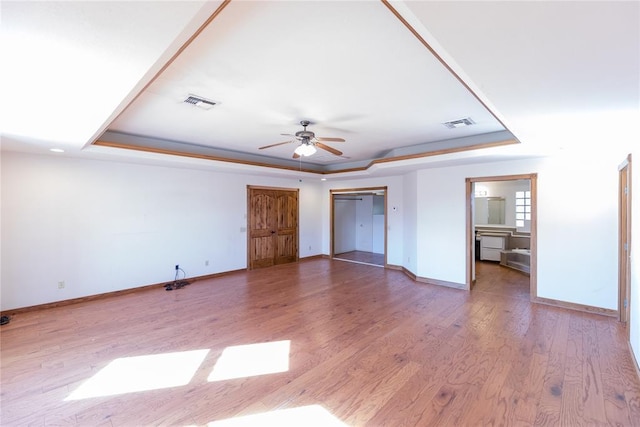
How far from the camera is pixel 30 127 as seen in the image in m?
2.80

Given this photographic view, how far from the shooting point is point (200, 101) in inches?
122

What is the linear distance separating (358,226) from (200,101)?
24.7 ft

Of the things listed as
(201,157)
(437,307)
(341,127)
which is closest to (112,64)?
(341,127)

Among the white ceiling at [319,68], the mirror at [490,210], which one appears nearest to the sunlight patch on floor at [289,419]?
the white ceiling at [319,68]

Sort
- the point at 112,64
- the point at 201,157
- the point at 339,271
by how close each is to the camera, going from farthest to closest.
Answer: the point at 339,271, the point at 201,157, the point at 112,64

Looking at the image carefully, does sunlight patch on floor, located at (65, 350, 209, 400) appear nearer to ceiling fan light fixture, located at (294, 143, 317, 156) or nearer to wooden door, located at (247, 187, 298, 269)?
ceiling fan light fixture, located at (294, 143, 317, 156)

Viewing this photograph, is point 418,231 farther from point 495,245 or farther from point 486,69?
point 486,69

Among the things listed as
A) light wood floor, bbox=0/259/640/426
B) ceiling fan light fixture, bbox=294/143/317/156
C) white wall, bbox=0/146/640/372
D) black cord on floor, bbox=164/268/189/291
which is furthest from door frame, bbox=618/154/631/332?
black cord on floor, bbox=164/268/189/291

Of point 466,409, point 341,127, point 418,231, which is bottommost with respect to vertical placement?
point 466,409

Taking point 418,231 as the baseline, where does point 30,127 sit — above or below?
Answer: above

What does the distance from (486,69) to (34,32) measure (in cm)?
224

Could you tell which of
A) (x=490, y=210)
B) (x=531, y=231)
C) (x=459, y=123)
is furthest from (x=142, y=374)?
(x=490, y=210)

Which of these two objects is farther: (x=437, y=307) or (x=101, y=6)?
(x=437, y=307)

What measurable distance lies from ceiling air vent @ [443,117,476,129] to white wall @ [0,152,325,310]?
4.49 meters
